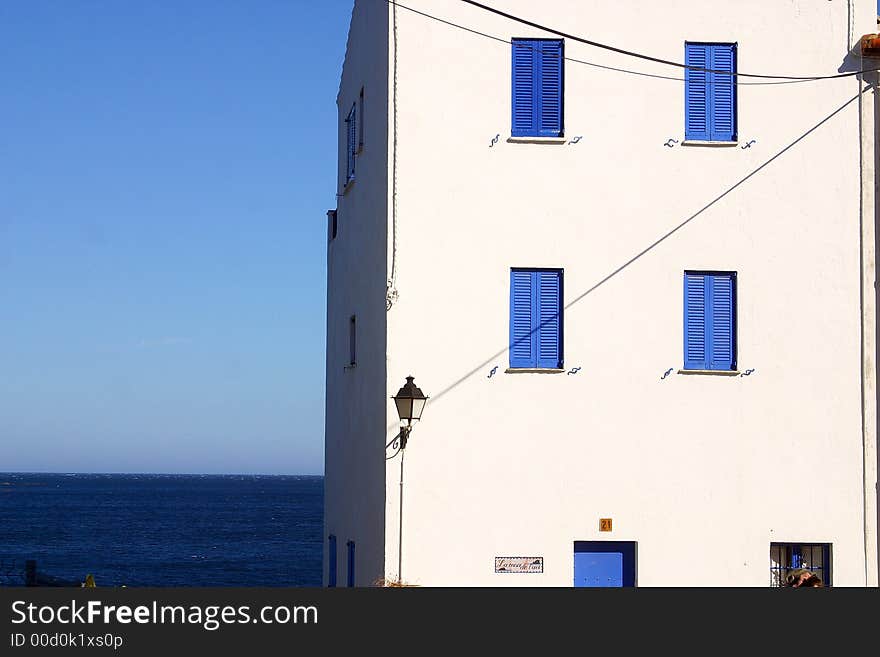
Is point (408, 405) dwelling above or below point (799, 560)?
above

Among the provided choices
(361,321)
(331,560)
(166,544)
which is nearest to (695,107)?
(361,321)

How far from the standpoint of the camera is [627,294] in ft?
68.0

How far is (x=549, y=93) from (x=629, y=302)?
349 centimetres

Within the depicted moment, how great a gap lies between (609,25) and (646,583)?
8.70 m

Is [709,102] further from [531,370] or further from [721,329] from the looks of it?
[531,370]

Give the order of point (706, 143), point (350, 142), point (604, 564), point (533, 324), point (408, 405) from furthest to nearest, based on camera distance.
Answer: point (350, 142), point (706, 143), point (533, 324), point (604, 564), point (408, 405)

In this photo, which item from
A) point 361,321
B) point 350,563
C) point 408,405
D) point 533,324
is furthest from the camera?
point 350,563

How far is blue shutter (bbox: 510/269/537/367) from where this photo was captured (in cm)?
2055

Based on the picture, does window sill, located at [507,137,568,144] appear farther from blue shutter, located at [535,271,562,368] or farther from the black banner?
the black banner

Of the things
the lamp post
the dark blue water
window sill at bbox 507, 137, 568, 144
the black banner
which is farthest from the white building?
the dark blue water

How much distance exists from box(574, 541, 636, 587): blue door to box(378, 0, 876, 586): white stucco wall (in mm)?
202

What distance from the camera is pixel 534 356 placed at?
2058cm

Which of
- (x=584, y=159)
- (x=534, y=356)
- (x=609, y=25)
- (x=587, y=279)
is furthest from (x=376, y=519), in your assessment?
(x=609, y=25)

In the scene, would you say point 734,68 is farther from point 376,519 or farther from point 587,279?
point 376,519
